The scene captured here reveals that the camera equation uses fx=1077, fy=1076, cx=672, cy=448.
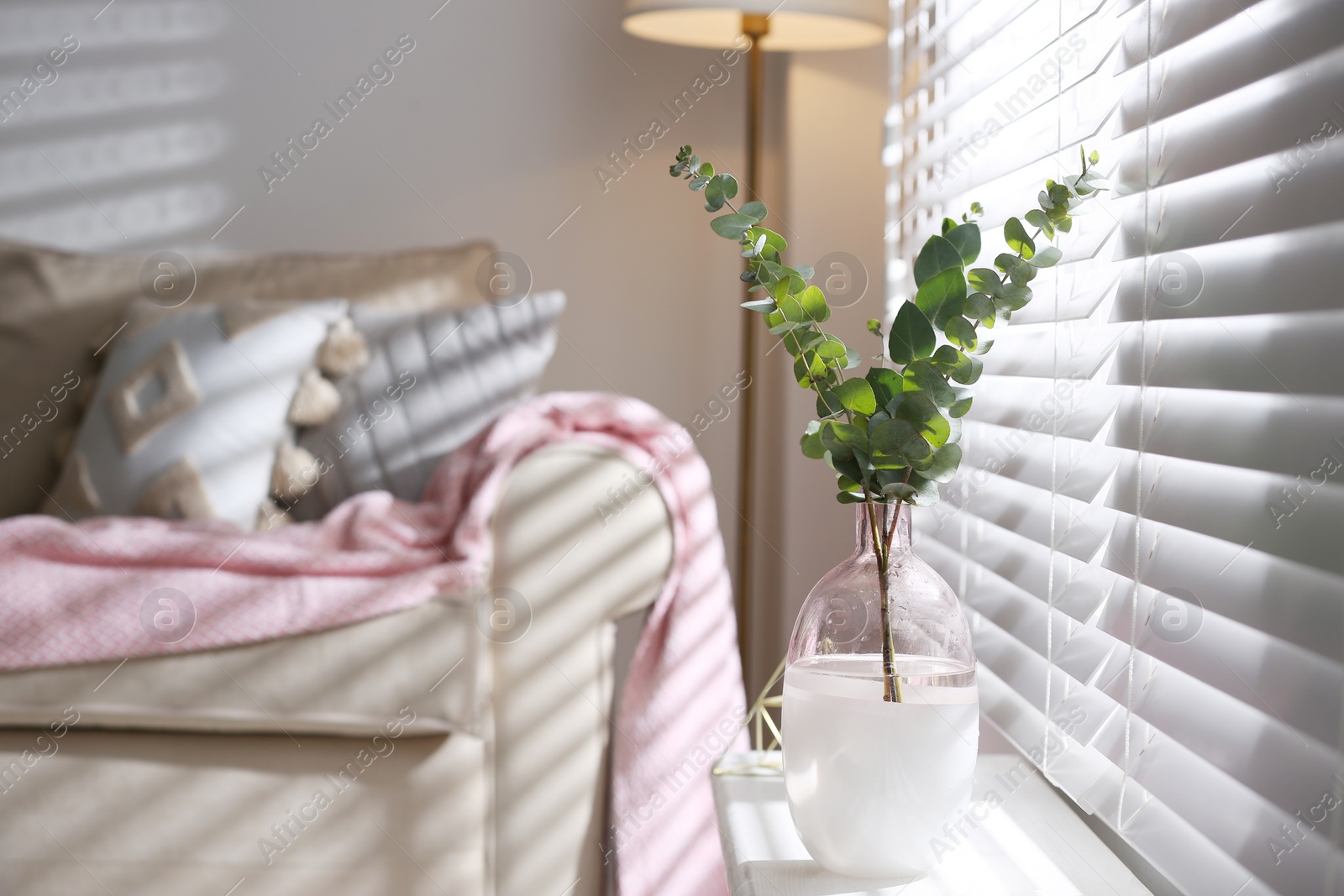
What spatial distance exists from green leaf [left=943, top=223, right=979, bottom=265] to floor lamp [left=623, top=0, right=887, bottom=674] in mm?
1142

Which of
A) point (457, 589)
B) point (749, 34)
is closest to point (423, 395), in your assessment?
point (457, 589)

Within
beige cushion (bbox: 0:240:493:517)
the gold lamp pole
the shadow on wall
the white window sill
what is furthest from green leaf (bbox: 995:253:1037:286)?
the shadow on wall

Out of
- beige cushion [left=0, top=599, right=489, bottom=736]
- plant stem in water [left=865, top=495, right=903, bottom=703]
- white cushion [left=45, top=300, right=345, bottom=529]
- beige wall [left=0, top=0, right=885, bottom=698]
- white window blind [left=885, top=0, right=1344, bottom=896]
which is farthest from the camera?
beige wall [left=0, top=0, right=885, bottom=698]

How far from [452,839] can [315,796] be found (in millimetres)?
163

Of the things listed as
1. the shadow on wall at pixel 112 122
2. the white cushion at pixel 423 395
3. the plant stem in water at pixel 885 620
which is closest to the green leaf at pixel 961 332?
the plant stem in water at pixel 885 620

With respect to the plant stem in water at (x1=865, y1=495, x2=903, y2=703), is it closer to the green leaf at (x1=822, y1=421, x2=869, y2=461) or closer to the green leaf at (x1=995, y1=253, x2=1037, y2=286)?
the green leaf at (x1=822, y1=421, x2=869, y2=461)

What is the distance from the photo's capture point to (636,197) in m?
2.21

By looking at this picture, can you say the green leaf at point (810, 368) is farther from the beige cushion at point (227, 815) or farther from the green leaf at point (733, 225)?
the beige cushion at point (227, 815)

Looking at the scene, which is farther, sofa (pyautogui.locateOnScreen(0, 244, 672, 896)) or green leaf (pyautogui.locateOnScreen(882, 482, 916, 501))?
sofa (pyautogui.locateOnScreen(0, 244, 672, 896))

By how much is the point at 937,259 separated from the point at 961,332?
0.05m

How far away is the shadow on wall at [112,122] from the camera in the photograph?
2.20m

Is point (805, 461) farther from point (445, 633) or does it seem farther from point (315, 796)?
point (315, 796)

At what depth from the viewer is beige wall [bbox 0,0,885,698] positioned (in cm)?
219

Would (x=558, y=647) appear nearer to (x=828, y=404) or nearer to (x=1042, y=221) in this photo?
(x=828, y=404)
